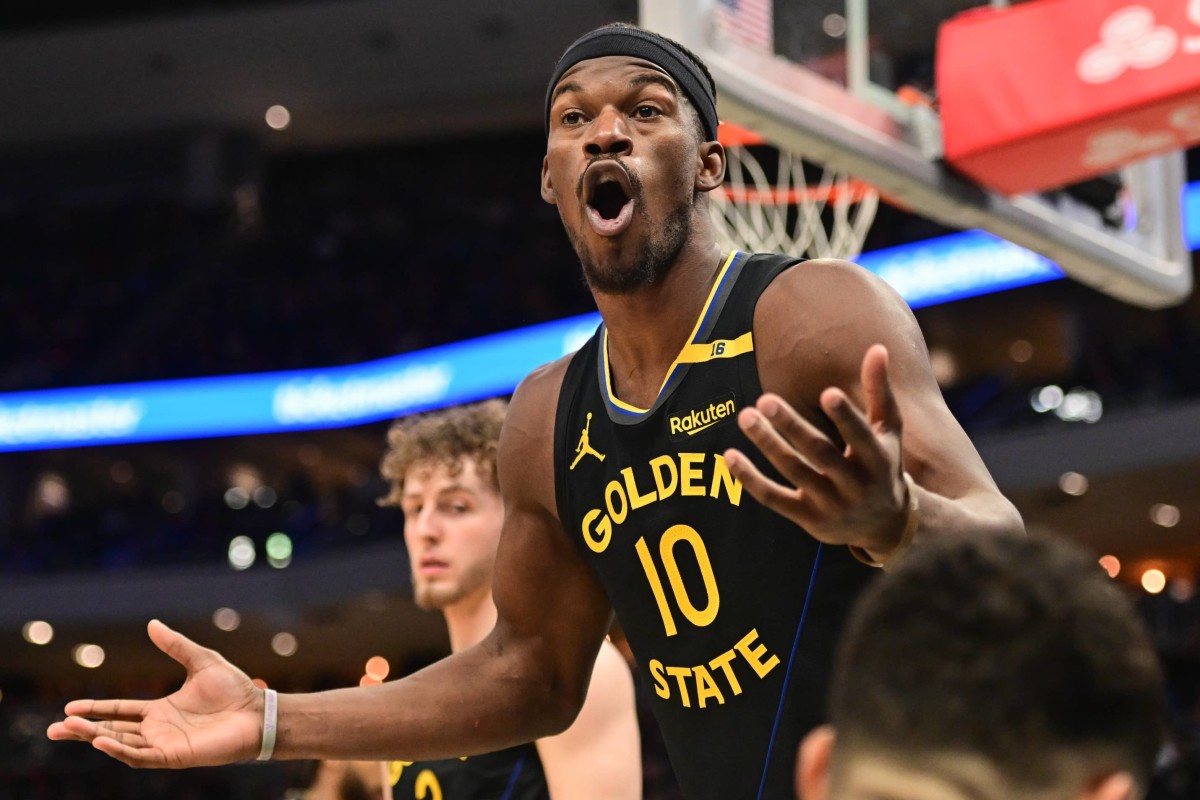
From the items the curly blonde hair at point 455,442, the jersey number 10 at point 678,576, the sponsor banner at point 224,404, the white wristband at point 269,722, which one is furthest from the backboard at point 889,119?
the sponsor banner at point 224,404

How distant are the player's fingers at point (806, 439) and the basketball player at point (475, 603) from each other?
216 centimetres

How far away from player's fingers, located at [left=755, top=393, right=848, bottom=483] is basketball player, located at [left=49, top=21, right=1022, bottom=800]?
1.54ft

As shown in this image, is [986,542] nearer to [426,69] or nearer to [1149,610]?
[1149,610]

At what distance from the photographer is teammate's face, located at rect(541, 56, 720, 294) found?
2.62 m

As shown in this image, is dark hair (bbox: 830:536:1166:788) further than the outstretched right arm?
No

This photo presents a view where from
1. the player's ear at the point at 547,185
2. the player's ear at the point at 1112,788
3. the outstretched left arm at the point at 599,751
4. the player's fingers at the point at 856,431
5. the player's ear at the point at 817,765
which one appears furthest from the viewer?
the outstretched left arm at the point at 599,751

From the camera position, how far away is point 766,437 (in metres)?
1.75

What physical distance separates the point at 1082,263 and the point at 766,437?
15.9 ft

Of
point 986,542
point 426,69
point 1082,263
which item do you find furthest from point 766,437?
point 426,69

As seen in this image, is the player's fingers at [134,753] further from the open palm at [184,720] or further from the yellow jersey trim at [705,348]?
the yellow jersey trim at [705,348]

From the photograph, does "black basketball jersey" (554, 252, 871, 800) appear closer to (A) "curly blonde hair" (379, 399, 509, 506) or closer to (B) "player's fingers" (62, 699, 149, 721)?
(B) "player's fingers" (62, 699, 149, 721)

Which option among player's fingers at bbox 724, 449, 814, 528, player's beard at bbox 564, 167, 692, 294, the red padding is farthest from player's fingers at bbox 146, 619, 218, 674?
the red padding

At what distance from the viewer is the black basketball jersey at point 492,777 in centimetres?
404

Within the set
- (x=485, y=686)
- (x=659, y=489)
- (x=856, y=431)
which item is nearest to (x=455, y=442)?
(x=485, y=686)
